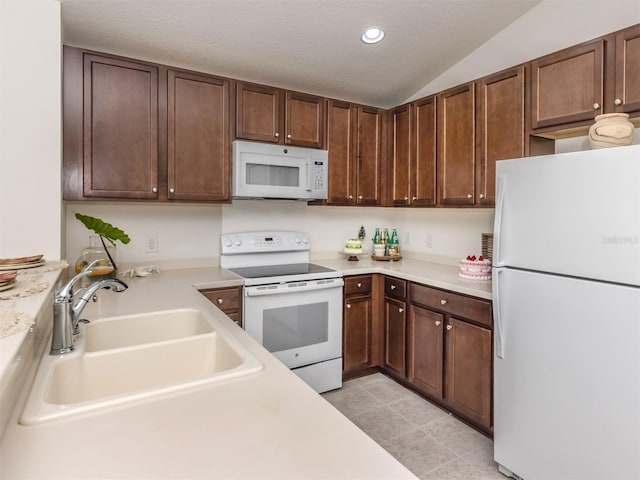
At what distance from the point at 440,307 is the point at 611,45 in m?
1.67

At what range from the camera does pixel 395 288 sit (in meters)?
2.91

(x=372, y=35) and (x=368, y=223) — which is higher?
(x=372, y=35)

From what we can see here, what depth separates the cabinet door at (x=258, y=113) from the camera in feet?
8.88

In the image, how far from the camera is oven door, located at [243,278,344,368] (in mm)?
2547

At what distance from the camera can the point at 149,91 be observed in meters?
2.43

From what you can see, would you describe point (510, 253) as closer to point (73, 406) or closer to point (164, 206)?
point (73, 406)

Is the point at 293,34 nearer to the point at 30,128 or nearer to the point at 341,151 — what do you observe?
the point at 341,151

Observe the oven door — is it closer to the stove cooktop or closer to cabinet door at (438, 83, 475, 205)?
the stove cooktop

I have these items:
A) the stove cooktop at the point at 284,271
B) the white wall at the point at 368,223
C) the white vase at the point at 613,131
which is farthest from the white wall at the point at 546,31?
the stove cooktop at the point at 284,271

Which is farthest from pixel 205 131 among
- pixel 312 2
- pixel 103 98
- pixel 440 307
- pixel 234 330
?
pixel 440 307

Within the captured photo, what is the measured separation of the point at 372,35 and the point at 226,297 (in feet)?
6.51

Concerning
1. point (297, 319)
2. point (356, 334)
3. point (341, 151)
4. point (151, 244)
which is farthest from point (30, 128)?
point (356, 334)

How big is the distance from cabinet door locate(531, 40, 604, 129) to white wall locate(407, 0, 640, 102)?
40 centimetres

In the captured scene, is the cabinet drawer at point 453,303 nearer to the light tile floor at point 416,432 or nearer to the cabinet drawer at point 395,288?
the cabinet drawer at point 395,288
